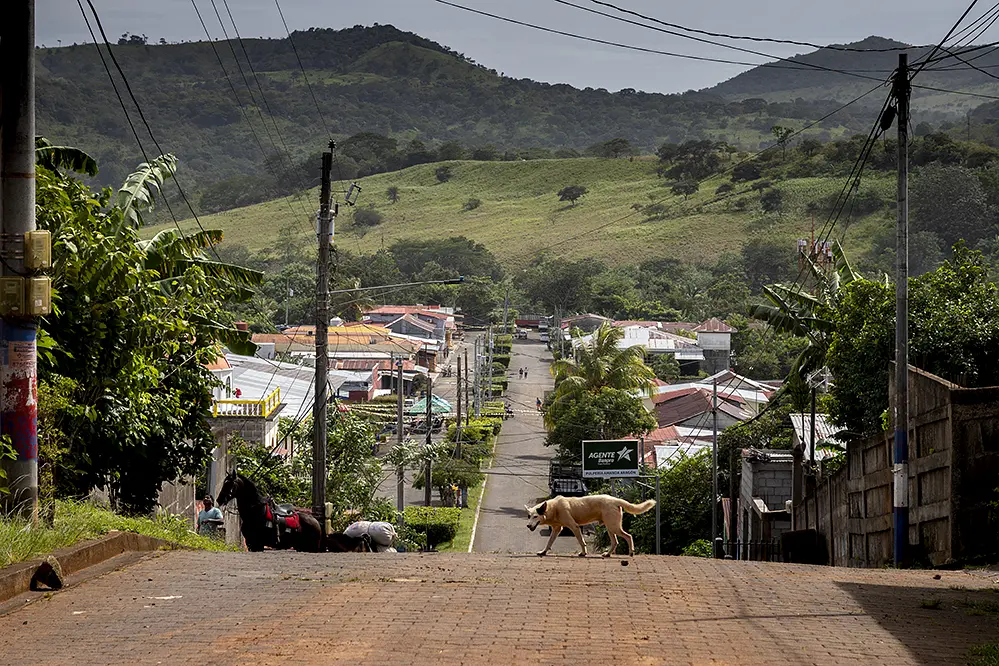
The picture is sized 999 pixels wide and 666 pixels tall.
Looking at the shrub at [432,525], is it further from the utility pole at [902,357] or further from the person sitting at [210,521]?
the utility pole at [902,357]

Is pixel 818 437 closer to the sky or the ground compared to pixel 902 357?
closer to the ground

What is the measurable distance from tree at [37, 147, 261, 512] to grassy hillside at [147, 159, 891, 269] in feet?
314

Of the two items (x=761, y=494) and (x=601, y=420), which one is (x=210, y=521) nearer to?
(x=761, y=494)

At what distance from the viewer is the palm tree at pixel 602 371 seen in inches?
1843

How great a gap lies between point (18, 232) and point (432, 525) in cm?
2529

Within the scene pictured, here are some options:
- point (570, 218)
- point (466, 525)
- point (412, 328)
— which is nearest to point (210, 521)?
point (466, 525)

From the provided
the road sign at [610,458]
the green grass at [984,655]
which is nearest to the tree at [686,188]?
the road sign at [610,458]

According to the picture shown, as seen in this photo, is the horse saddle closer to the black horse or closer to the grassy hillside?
the black horse

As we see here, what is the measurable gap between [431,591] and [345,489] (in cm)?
2021

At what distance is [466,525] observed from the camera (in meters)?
38.3

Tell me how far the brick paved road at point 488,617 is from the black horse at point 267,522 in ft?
16.8

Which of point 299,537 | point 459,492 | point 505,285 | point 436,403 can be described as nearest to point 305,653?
point 299,537

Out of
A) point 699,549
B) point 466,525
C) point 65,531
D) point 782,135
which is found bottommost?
point 466,525

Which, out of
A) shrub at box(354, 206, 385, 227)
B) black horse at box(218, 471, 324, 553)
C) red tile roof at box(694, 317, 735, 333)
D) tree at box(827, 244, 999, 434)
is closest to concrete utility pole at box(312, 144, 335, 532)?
black horse at box(218, 471, 324, 553)
